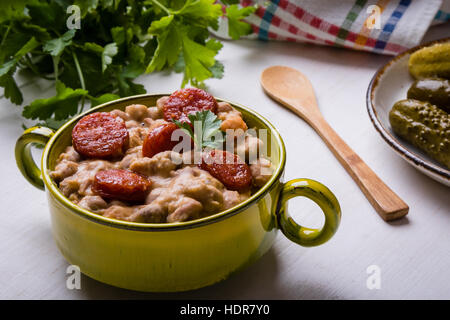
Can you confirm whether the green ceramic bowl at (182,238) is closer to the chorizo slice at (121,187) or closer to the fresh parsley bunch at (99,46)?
the chorizo slice at (121,187)

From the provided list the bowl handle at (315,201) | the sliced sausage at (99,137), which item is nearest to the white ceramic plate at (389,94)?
the bowl handle at (315,201)

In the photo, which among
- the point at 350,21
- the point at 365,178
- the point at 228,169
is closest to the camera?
the point at 228,169

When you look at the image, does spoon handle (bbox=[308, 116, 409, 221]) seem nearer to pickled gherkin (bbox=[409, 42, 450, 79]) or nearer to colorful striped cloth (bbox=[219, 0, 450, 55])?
pickled gherkin (bbox=[409, 42, 450, 79])

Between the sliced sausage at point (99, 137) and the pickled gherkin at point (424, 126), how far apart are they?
0.71 meters

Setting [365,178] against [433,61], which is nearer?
[365,178]

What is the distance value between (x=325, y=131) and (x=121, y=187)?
679 mm

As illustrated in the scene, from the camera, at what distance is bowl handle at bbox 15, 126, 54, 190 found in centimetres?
96

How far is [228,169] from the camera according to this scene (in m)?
0.88

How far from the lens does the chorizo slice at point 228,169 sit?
2.87 feet

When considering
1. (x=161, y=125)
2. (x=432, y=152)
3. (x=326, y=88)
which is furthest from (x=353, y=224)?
(x=326, y=88)

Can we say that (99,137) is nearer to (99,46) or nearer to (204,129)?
(204,129)

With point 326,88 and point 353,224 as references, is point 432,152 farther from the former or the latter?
point 326,88

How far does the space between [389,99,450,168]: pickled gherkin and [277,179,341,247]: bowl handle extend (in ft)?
1.63

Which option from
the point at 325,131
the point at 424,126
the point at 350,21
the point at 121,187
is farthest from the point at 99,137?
the point at 350,21
